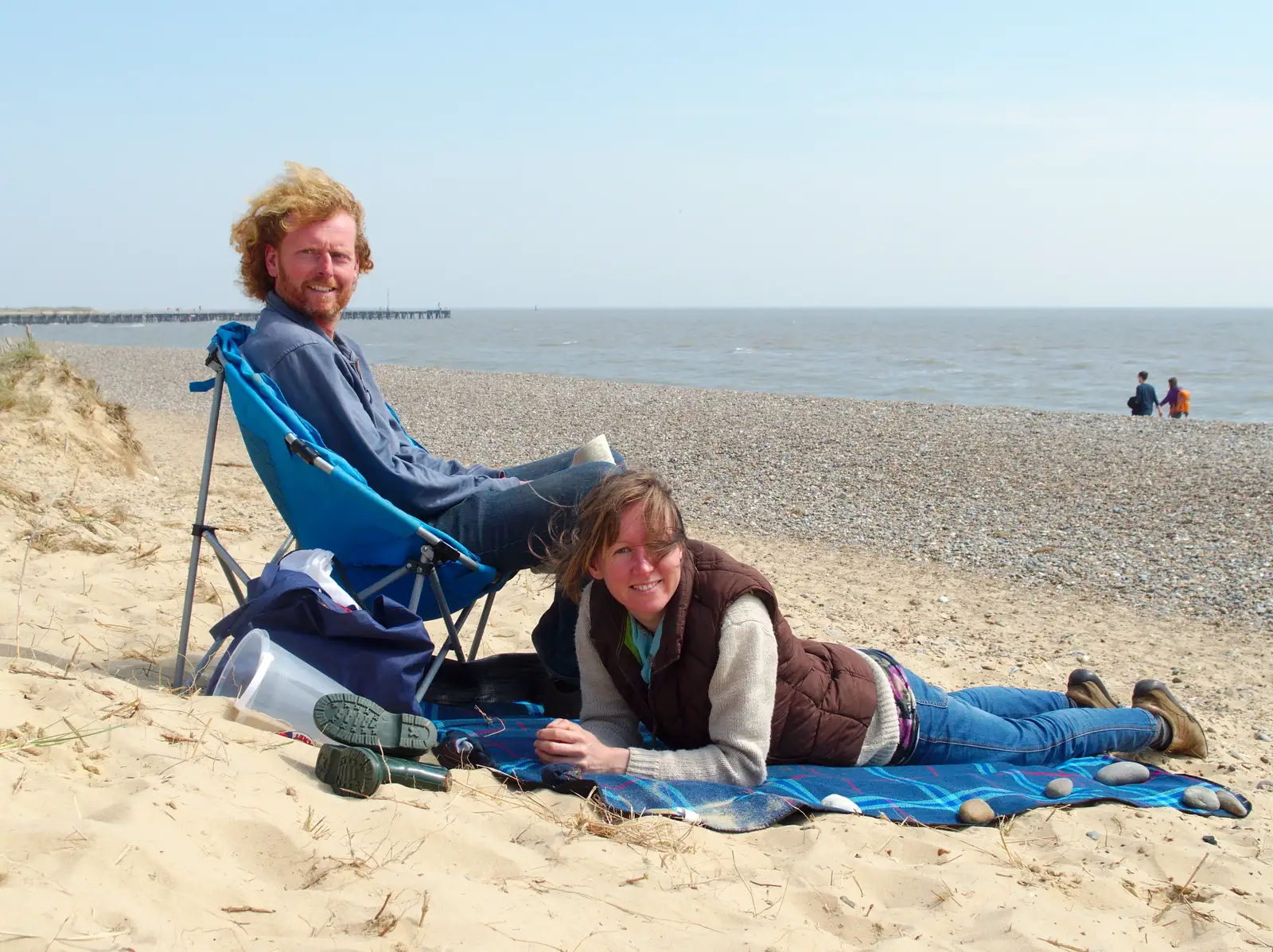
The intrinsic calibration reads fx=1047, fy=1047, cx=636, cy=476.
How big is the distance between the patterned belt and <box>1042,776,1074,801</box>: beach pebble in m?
0.36

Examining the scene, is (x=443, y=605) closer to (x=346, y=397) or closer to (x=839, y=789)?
(x=346, y=397)

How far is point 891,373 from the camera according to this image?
104ft

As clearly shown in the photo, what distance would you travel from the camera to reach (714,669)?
2.55 meters

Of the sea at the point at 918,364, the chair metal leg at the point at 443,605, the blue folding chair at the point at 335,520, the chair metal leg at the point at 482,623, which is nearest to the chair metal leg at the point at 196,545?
the blue folding chair at the point at 335,520

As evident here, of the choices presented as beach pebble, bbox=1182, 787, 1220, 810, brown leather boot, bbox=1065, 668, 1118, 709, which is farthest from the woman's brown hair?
brown leather boot, bbox=1065, 668, 1118, 709

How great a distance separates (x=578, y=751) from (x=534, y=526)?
→ 2.56ft

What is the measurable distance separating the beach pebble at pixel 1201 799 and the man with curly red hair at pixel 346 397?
69.2 inches

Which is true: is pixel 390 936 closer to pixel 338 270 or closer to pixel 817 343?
pixel 338 270

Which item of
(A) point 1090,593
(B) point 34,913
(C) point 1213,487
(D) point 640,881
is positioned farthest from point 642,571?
(C) point 1213,487

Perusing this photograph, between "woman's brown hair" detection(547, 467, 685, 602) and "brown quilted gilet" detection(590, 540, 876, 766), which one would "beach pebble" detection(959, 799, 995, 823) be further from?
"woman's brown hair" detection(547, 467, 685, 602)

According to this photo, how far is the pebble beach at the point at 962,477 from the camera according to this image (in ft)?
21.9

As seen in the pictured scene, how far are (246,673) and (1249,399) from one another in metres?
26.5

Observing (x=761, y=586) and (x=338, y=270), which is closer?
(x=761, y=586)

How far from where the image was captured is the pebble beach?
262 inches
